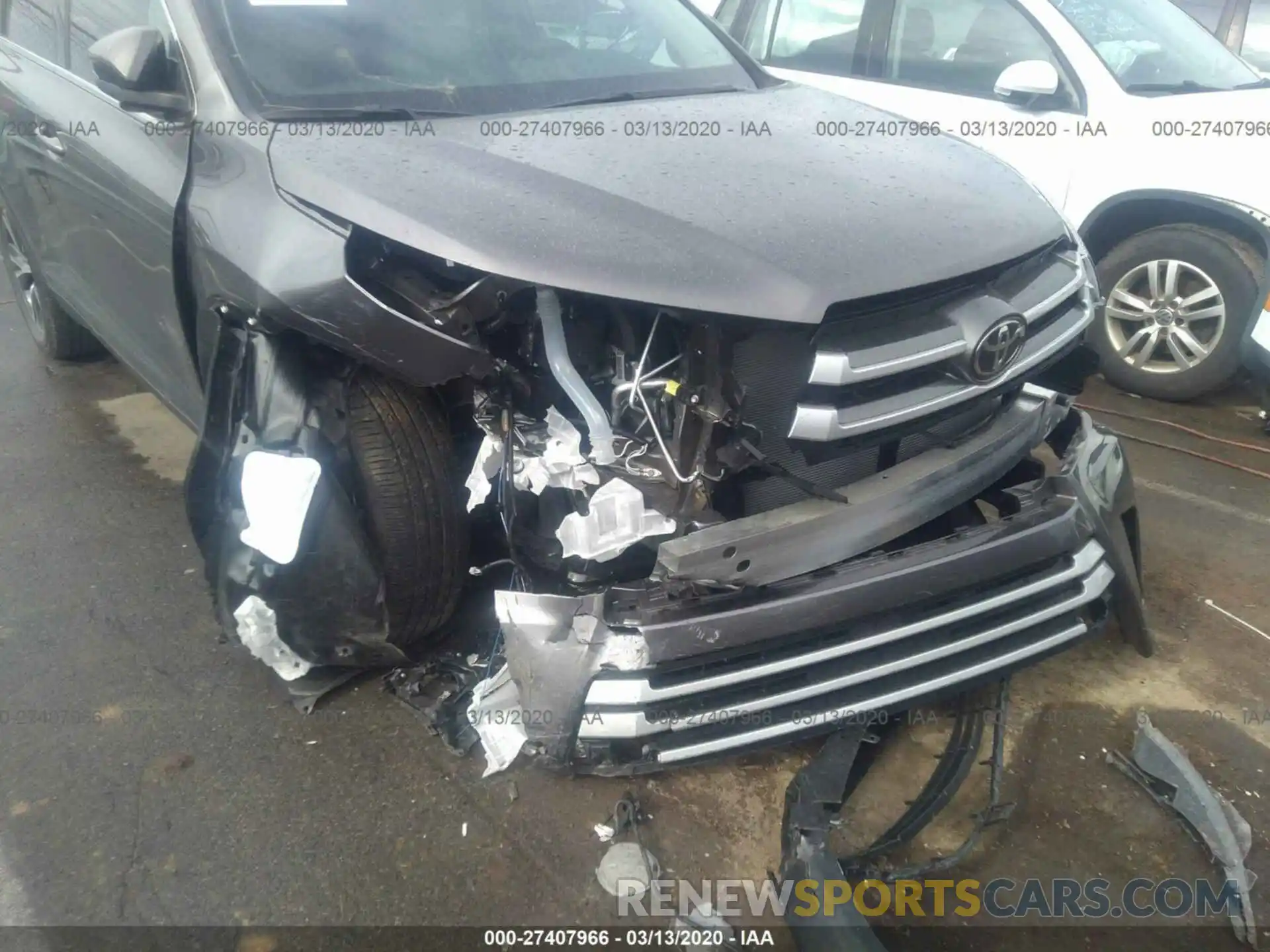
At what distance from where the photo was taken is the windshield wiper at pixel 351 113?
83.0 inches

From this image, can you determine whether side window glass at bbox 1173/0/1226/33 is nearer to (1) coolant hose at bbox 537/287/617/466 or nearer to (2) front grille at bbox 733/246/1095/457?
(2) front grille at bbox 733/246/1095/457

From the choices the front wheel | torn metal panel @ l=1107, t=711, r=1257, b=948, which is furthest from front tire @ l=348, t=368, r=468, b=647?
the front wheel

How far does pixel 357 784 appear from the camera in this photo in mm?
2152

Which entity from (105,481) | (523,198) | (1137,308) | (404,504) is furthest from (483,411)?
(1137,308)

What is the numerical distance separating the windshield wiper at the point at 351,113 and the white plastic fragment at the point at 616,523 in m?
1.04

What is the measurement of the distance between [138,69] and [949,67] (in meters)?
3.52

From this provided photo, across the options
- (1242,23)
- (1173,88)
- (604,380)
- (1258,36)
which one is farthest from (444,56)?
(1258,36)

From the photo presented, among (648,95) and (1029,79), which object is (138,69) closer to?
(648,95)

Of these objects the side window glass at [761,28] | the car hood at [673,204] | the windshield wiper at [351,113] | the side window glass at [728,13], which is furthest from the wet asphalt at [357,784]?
the side window glass at [728,13]

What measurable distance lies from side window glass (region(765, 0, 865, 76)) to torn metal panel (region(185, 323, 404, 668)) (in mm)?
3622

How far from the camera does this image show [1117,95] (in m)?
3.91

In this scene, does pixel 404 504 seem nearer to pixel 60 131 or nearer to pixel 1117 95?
pixel 60 131

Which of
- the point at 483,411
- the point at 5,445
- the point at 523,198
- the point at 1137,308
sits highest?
the point at 523,198

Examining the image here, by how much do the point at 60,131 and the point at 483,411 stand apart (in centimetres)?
189
